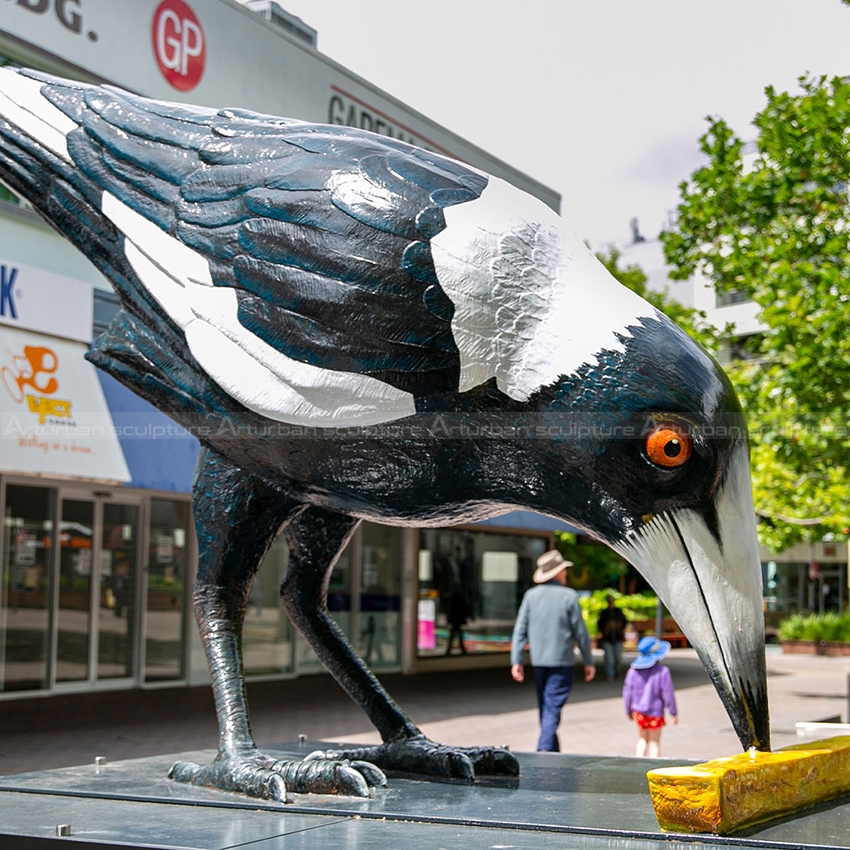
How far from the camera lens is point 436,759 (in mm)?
3748

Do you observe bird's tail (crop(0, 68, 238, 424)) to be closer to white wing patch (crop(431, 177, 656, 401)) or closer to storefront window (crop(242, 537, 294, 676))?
white wing patch (crop(431, 177, 656, 401))

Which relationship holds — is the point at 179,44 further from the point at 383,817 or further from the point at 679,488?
the point at 383,817

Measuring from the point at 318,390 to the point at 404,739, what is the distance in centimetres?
137

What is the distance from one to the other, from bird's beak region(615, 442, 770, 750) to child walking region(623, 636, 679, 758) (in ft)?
15.1

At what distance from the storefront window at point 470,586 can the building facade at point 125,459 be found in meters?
0.06

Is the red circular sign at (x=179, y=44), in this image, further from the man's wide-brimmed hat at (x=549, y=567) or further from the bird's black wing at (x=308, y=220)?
the bird's black wing at (x=308, y=220)

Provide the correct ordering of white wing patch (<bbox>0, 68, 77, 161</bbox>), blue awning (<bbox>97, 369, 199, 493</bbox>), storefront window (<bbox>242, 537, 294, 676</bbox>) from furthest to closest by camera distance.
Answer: storefront window (<bbox>242, 537, 294, 676</bbox>) < blue awning (<bbox>97, 369, 199, 493</bbox>) < white wing patch (<bbox>0, 68, 77, 161</bbox>)

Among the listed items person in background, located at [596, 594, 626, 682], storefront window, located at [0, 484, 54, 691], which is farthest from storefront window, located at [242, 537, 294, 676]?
person in background, located at [596, 594, 626, 682]

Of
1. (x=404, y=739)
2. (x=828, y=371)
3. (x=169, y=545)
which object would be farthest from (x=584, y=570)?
(x=404, y=739)

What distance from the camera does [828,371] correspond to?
9.08 metres

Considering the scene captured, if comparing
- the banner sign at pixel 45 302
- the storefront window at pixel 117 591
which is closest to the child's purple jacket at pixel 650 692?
the banner sign at pixel 45 302

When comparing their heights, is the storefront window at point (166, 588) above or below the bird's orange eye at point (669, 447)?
below

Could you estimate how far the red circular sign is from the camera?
452 inches

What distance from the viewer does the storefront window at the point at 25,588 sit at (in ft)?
39.2
